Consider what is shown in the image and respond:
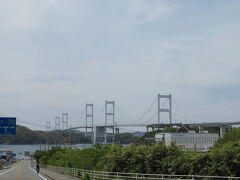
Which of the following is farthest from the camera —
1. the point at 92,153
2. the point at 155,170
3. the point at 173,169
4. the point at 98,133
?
the point at 98,133

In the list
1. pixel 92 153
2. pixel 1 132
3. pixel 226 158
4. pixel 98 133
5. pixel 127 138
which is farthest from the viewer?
pixel 127 138

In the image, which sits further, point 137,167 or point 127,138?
point 127,138

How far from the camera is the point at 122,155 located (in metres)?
29.5

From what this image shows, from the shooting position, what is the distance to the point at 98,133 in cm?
12356

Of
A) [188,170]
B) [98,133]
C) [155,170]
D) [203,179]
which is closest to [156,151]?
[155,170]

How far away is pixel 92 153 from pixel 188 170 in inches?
788

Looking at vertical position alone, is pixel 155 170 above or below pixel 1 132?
below

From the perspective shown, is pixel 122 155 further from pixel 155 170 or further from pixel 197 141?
pixel 197 141

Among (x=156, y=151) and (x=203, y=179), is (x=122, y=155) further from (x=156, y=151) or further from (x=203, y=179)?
(x=203, y=179)

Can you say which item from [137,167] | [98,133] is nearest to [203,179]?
[137,167]

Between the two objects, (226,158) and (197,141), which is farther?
(197,141)

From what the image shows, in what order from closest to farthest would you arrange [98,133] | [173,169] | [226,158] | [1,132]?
→ [226,158]
[173,169]
[1,132]
[98,133]

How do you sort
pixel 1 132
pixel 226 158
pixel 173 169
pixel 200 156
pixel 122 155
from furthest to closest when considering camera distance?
pixel 1 132 → pixel 122 155 → pixel 173 169 → pixel 200 156 → pixel 226 158

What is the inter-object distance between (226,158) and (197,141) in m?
107
